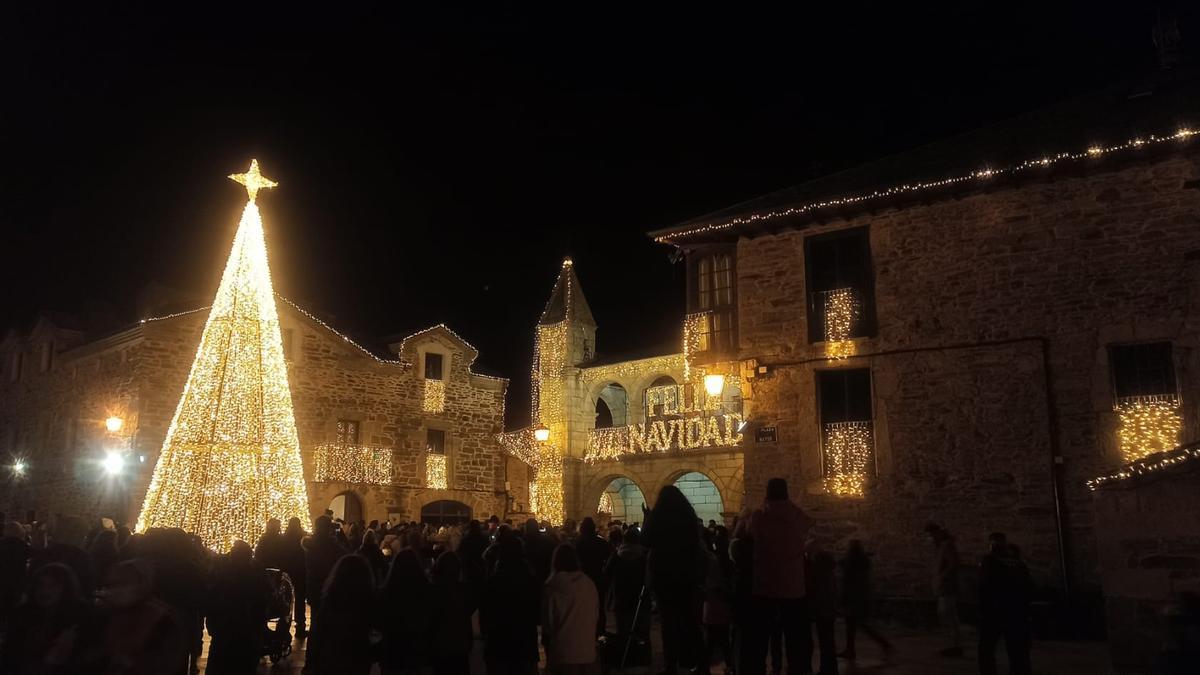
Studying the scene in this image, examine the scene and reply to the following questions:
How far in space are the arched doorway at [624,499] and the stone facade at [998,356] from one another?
1646cm

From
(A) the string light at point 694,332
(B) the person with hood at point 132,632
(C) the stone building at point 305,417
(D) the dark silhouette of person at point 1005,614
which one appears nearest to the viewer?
(B) the person with hood at point 132,632

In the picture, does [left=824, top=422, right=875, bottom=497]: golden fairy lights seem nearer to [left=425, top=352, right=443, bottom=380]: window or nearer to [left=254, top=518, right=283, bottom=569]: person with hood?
[left=254, top=518, right=283, bottom=569]: person with hood

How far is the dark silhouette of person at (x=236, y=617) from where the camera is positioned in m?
6.87

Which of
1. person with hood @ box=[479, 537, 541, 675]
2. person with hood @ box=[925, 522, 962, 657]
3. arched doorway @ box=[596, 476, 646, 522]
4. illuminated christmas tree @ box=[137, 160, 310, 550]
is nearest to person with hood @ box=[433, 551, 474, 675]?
person with hood @ box=[479, 537, 541, 675]

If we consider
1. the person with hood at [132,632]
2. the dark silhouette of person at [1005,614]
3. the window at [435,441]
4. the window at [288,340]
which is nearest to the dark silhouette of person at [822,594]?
the dark silhouette of person at [1005,614]

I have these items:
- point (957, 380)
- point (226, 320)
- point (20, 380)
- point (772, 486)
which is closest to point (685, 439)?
point (957, 380)

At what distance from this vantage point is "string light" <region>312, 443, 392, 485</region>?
84.0 feet

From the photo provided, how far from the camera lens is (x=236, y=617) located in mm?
6953

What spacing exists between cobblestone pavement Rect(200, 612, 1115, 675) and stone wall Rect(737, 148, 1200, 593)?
1936 millimetres

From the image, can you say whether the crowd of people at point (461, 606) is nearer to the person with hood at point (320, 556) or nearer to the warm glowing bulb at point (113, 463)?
the person with hood at point (320, 556)

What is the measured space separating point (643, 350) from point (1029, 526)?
16738mm

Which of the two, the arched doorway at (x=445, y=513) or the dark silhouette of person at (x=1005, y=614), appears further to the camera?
the arched doorway at (x=445, y=513)

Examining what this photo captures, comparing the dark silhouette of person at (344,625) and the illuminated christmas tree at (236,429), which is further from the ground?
the illuminated christmas tree at (236,429)

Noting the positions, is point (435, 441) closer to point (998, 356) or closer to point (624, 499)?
point (624, 499)
